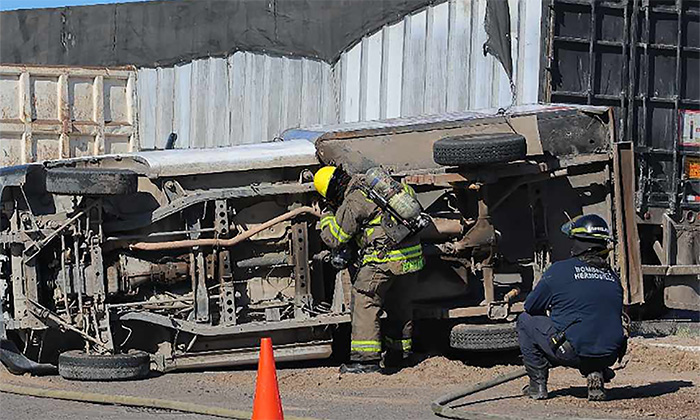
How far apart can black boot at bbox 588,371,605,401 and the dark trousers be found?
0.15ft

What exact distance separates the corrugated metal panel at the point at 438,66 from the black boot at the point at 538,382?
425 centimetres

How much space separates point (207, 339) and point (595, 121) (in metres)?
3.27

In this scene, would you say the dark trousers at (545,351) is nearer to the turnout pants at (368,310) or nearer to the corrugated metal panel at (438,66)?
the turnout pants at (368,310)

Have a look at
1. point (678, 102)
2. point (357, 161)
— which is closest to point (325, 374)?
point (357, 161)

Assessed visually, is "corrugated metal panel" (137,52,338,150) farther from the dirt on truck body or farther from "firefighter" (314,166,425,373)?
"firefighter" (314,166,425,373)

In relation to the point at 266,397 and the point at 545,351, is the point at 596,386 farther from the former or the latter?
the point at 266,397

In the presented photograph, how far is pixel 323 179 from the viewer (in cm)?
821

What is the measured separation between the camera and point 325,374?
27.1ft

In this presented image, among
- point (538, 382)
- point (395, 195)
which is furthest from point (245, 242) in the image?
point (538, 382)

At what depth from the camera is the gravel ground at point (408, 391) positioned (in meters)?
6.70

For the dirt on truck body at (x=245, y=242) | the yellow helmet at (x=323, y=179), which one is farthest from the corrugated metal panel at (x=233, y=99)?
the yellow helmet at (x=323, y=179)

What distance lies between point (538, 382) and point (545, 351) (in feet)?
0.82

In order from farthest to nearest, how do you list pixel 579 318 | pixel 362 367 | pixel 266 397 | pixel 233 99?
1. pixel 233 99
2. pixel 362 367
3. pixel 579 318
4. pixel 266 397

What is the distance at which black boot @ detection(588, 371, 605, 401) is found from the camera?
274 inches
